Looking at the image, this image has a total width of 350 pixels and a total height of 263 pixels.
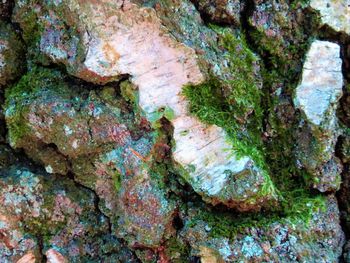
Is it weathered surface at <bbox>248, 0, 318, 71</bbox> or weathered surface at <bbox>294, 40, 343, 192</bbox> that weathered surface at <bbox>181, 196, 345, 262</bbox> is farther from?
weathered surface at <bbox>248, 0, 318, 71</bbox>

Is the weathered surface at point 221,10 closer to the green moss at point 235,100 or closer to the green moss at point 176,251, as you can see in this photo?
the green moss at point 235,100

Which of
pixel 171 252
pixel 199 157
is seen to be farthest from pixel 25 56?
pixel 171 252

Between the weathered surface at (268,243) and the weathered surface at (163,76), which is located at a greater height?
the weathered surface at (163,76)

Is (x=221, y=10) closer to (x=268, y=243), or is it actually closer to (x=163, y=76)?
(x=163, y=76)

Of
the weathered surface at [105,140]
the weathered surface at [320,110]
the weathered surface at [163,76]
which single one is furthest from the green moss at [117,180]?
the weathered surface at [320,110]

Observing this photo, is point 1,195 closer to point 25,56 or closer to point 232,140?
point 25,56

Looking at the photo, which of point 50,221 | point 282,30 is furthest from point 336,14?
point 50,221

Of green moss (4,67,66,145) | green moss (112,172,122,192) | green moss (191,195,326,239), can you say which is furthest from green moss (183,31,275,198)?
green moss (4,67,66,145)
